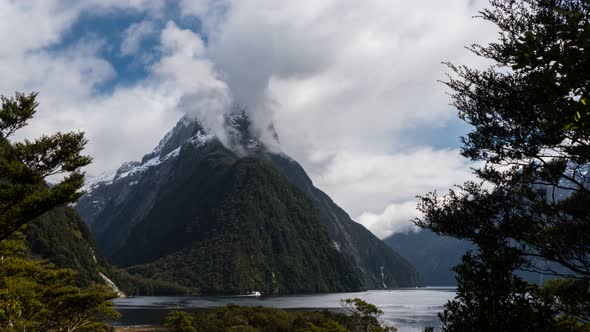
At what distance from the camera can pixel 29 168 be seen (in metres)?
17.1

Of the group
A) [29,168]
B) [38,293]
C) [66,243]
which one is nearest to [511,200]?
[29,168]

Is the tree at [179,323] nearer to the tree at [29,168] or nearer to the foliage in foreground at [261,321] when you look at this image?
the foliage in foreground at [261,321]

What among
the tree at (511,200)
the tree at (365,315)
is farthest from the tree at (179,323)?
the tree at (511,200)

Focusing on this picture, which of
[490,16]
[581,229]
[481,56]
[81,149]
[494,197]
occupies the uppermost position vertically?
[490,16]

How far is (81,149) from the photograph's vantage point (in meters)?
18.7

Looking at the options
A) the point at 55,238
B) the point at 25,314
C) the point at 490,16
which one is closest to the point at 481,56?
the point at 490,16

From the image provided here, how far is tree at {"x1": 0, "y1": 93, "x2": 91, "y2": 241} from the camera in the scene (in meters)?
16.6

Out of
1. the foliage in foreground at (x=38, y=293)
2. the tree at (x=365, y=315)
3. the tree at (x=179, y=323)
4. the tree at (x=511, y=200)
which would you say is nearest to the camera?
the tree at (x=511, y=200)

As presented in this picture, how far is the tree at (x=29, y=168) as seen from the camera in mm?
16609

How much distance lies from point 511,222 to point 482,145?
2528mm

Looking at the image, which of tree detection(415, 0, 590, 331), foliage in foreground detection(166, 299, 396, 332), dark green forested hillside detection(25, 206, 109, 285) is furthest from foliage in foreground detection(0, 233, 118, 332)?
dark green forested hillside detection(25, 206, 109, 285)

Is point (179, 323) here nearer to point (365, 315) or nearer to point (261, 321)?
point (261, 321)

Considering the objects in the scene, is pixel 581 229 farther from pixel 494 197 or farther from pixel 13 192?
pixel 13 192

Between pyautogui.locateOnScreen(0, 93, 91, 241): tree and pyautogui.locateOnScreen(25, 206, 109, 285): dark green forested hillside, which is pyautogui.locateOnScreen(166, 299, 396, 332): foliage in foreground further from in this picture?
pyautogui.locateOnScreen(25, 206, 109, 285): dark green forested hillside
